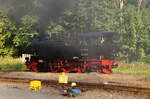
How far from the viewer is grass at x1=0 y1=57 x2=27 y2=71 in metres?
23.3

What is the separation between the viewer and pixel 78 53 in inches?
725

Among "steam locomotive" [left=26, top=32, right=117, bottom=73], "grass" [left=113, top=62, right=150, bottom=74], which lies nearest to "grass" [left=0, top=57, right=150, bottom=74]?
"grass" [left=113, top=62, right=150, bottom=74]

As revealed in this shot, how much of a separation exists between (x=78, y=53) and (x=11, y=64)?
28.9ft

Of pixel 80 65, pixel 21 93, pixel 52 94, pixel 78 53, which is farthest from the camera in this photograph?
pixel 80 65

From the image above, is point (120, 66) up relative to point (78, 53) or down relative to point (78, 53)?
down

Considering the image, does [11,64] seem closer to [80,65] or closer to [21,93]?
[80,65]

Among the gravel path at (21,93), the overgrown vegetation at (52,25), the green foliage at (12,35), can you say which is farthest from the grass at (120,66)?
the gravel path at (21,93)

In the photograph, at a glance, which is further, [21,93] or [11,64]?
[11,64]

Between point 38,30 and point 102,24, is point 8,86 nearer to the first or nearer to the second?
point 38,30

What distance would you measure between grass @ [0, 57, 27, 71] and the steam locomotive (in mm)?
4145

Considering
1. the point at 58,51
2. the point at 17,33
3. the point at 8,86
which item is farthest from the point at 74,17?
the point at 8,86

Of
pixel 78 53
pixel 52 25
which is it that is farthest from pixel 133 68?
pixel 52 25

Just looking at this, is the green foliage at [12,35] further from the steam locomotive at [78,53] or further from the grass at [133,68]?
the grass at [133,68]

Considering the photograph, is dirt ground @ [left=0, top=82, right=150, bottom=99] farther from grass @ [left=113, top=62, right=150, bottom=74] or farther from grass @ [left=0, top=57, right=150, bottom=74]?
grass @ [left=113, top=62, right=150, bottom=74]
